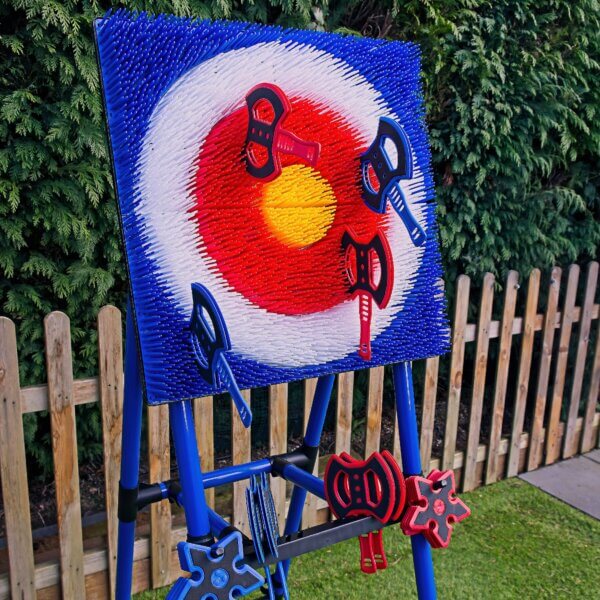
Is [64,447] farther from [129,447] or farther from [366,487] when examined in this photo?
[366,487]

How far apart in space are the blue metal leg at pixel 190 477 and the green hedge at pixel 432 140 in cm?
152

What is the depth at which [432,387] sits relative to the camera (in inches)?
121

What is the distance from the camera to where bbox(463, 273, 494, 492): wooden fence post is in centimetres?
308

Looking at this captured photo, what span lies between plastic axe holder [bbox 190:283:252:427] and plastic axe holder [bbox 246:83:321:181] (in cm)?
28

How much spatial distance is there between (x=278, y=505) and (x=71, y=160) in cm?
174

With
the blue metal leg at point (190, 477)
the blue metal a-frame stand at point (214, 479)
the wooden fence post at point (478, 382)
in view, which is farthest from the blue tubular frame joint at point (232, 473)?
the wooden fence post at point (478, 382)

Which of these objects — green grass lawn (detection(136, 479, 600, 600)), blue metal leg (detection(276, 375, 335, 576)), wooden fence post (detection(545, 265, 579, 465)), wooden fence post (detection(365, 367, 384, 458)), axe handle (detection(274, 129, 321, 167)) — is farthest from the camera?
wooden fence post (detection(545, 265, 579, 465))

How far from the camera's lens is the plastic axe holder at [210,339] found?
3.92ft

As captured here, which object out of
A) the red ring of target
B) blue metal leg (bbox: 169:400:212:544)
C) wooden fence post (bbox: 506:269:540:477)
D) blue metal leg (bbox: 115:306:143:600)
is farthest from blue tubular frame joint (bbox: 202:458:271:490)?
wooden fence post (bbox: 506:269:540:477)

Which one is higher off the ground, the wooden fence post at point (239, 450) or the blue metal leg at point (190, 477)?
the blue metal leg at point (190, 477)

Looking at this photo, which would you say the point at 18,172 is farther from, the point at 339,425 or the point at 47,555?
the point at 339,425

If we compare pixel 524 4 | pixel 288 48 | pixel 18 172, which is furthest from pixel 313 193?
pixel 524 4

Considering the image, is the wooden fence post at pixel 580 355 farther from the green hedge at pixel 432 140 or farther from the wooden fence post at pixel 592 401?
the green hedge at pixel 432 140

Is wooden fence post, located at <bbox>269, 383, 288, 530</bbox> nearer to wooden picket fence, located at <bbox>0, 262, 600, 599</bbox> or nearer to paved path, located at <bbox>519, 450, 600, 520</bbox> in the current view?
wooden picket fence, located at <bbox>0, 262, 600, 599</bbox>
